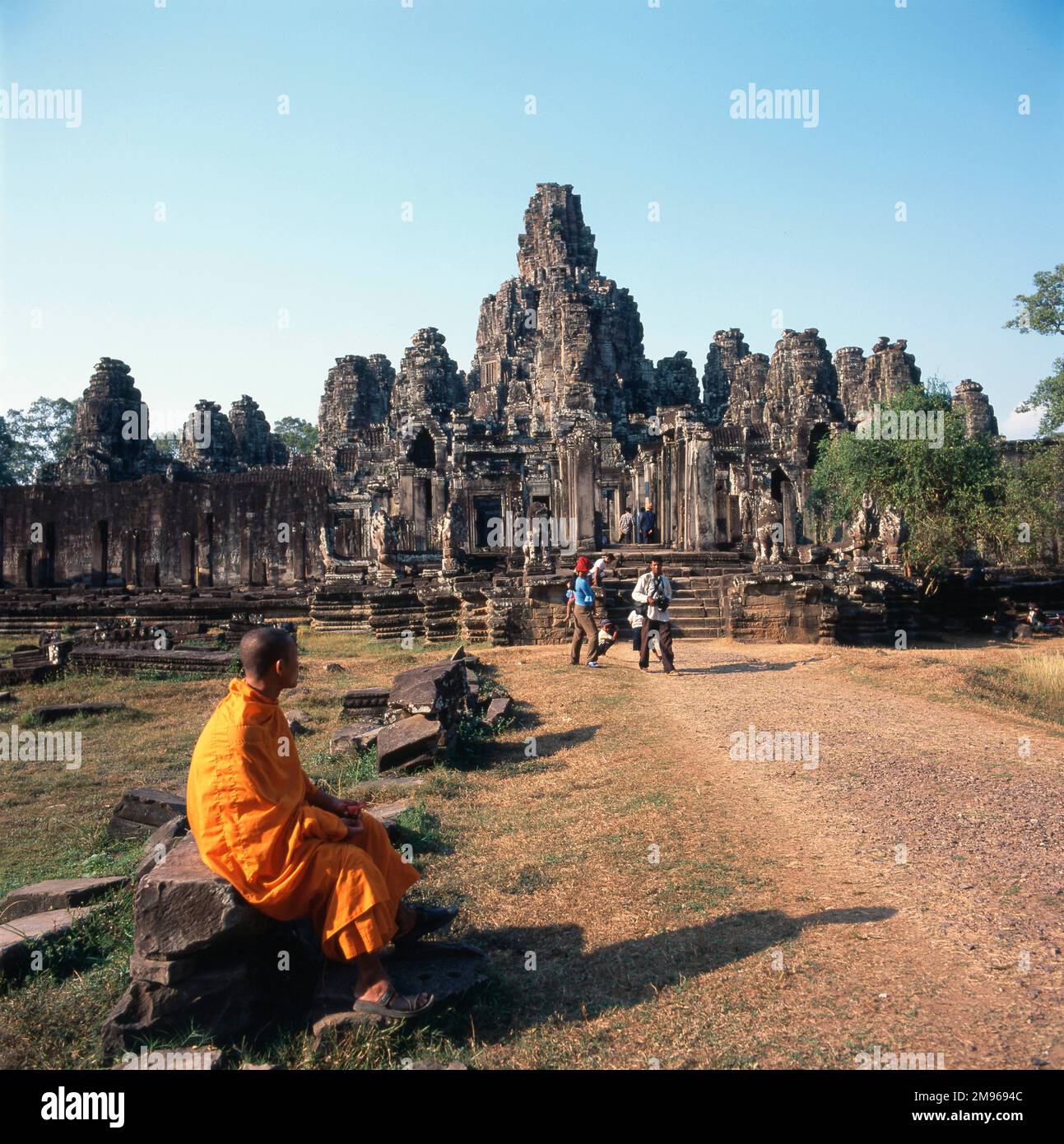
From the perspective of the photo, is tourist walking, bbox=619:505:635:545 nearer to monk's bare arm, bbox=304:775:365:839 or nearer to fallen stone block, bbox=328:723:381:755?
fallen stone block, bbox=328:723:381:755

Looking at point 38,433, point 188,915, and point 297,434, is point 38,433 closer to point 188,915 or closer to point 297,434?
point 297,434

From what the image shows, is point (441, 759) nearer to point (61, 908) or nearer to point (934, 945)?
point (61, 908)

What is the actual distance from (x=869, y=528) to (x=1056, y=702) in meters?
6.67

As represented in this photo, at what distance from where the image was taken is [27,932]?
392 cm

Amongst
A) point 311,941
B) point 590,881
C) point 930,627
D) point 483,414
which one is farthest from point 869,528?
point 483,414

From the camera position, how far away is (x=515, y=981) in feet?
11.5

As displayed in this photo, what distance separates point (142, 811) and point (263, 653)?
3218mm

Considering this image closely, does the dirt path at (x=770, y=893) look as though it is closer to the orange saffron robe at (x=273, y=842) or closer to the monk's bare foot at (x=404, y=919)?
the monk's bare foot at (x=404, y=919)

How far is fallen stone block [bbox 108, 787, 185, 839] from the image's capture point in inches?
223

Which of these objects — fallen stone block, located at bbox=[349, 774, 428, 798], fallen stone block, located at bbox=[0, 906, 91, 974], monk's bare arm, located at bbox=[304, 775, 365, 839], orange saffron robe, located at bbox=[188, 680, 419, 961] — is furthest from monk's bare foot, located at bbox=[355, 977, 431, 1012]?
fallen stone block, located at bbox=[349, 774, 428, 798]

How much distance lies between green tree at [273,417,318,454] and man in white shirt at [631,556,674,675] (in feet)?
173

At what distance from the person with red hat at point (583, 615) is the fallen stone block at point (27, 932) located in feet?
23.8

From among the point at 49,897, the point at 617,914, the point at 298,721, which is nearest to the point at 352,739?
the point at 298,721
